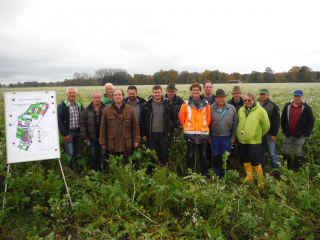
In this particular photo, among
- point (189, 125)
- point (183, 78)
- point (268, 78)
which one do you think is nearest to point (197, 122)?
point (189, 125)

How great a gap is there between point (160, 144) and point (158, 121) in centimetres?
63

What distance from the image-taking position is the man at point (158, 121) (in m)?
5.12

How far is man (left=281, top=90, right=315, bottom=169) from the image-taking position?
533 centimetres

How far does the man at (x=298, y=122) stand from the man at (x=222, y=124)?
179 cm

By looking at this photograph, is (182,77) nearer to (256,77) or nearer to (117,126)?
(256,77)

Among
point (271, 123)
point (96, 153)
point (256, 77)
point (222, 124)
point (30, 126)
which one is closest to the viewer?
point (30, 126)

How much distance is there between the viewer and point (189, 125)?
495 centimetres

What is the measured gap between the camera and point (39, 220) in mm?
3352

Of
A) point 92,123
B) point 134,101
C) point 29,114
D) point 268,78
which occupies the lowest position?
point 92,123

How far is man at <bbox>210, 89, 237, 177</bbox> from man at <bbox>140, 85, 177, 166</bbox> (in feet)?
3.50

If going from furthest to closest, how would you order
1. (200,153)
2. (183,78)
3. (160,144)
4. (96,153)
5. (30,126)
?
(183,78) → (96,153) → (160,144) → (200,153) → (30,126)

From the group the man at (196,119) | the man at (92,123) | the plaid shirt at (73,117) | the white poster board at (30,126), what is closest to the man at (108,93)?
the man at (92,123)

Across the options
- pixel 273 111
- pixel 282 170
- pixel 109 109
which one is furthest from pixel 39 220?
pixel 273 111

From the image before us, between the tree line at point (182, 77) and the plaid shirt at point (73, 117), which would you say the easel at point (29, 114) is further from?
the tree line at point (182, 77)
